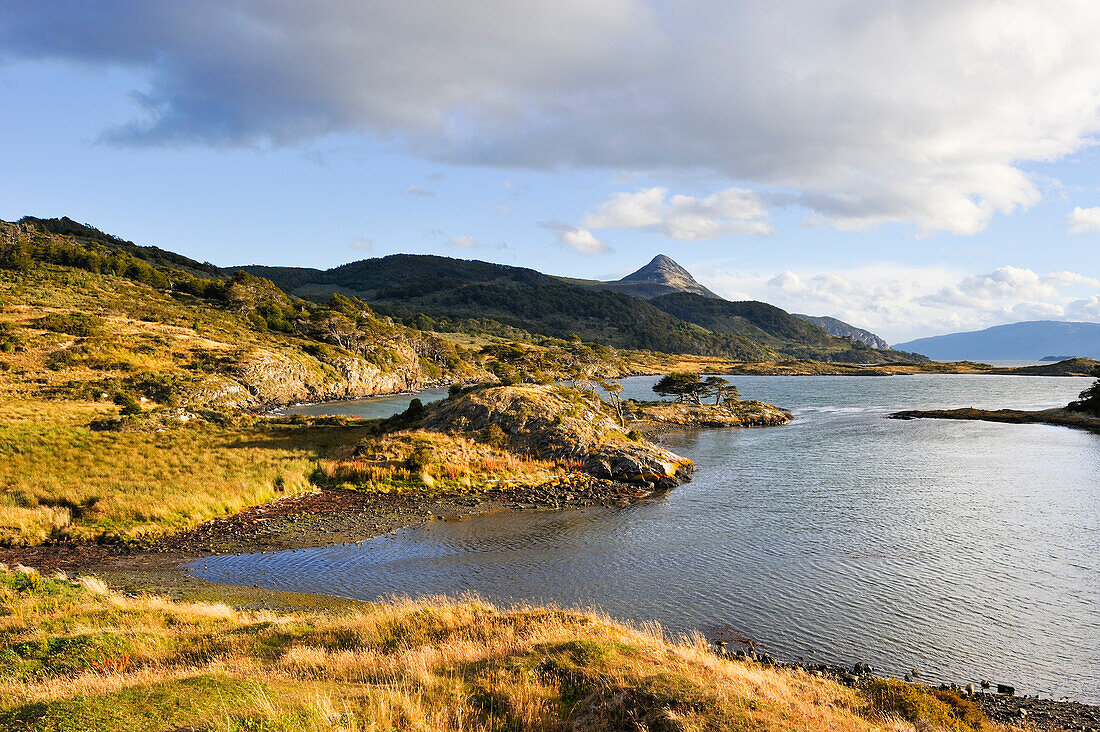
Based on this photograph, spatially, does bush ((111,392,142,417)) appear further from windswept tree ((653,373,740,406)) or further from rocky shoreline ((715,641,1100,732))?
windswept tree ((653,373,740,406))

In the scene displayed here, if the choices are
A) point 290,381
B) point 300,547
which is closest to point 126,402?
point 290,381

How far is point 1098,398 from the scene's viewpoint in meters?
76.5

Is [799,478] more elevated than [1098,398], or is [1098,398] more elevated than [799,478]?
[1098,398]

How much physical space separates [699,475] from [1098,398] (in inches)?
2699

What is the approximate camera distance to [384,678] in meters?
10.4

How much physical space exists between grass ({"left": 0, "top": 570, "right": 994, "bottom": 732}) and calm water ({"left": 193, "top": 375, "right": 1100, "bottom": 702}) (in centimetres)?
574

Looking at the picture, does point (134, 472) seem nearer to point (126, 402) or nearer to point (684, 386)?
point (126, 402)

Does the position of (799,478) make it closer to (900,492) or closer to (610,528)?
(900,492)

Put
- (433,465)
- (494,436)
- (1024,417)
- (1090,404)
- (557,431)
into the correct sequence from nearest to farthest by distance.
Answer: (433,465)
(494,436)
(557,431)
(1090,404)
(1024,417)

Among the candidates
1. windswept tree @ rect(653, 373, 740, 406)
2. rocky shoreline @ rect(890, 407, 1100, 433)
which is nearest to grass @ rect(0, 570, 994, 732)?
windswept tree @ rect(653, 373, 740, 406)

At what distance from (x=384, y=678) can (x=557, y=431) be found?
33365 mm

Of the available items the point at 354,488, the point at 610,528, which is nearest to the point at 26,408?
the point at 354,488

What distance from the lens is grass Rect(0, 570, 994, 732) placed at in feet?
26.8

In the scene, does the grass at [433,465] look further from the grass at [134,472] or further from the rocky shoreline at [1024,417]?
the rocky shoreline at [1024,417]
